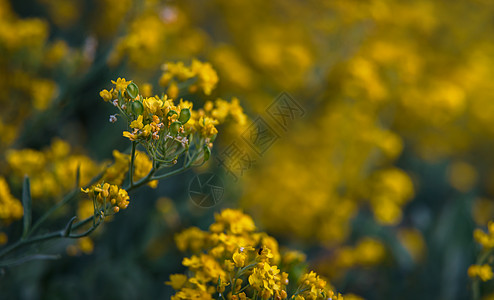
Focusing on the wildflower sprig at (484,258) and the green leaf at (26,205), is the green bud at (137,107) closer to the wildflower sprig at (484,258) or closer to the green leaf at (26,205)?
the green leaf at (26,205)

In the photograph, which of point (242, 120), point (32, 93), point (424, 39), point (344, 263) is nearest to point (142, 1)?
point (32, 93)

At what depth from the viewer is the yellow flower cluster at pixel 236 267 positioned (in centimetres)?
87

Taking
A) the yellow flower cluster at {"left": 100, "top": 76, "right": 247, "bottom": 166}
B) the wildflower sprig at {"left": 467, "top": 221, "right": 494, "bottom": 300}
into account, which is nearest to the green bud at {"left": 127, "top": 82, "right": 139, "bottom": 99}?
the yellow flower cluster at {"left": 100, "top": 76, "right": 247, "bottom": 166}

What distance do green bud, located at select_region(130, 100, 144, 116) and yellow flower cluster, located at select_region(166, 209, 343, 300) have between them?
336 millimetres

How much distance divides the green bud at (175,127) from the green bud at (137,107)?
67 millimetres

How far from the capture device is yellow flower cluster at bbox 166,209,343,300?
0.87 metres

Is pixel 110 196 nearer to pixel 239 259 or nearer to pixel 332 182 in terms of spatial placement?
pixel 239 259

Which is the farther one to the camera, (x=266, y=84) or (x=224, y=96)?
(x=266, y=84)

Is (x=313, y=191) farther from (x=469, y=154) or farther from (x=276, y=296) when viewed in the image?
(x=469, y=154)

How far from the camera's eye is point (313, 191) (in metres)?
2.32

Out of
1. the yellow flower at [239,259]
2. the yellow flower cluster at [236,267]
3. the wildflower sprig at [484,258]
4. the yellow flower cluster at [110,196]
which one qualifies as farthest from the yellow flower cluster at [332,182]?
Result: the yellow flower cluster at [110,196]

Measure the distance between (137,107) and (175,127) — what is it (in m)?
0.08

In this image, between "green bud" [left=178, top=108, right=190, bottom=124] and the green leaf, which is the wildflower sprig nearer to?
"green bud" [left=178, top=108, right=190, bottom=124]

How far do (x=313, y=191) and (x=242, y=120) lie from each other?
1.32m
